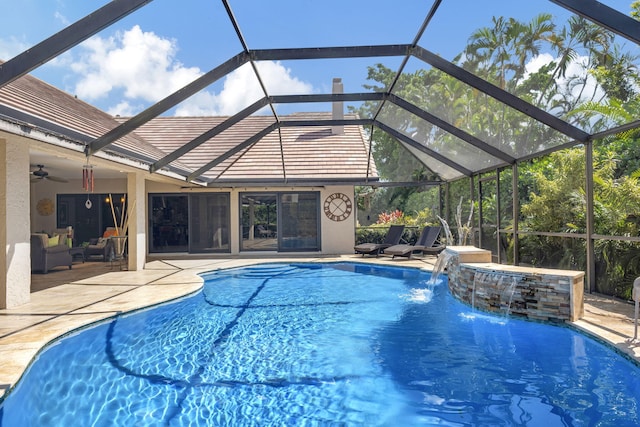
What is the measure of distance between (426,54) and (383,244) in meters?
8.23

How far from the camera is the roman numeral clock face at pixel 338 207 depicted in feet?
49.7

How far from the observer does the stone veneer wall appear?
571 centimetres

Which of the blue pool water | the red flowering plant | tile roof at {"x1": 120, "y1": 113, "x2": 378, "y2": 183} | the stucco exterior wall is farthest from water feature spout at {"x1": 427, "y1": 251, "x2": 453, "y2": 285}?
the stucco exterior wall

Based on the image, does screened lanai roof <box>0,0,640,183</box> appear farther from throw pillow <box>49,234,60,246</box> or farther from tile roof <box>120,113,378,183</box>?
tile roof <box>120,113,378,183</box>

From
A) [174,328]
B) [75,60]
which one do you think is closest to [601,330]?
[174,328]

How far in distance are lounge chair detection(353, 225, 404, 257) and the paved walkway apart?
2.56 m

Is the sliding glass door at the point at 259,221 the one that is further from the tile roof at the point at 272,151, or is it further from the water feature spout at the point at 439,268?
the water feature spout at the point at 439,268

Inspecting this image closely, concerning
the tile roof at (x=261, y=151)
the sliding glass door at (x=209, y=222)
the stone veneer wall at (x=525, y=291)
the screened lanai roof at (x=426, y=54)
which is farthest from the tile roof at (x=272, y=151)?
the stone veneer wall at (x=525, y=291)

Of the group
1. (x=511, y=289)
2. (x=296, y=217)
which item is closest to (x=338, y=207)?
(x=296, y=217)

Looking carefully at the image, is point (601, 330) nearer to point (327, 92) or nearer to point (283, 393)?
point (283, 393)

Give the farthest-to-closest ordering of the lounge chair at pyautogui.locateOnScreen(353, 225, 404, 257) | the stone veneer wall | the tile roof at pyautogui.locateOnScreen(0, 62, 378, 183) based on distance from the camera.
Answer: the lounge chair at pyautogui.locateOnScreen(353, 225, 404, 257)
the tile roof at pyautogui.locateOnScreen(0, 62, 378, 183)
the stone veneer wall

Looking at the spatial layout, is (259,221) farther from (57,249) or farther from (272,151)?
(57,249)

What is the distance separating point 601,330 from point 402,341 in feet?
7.86

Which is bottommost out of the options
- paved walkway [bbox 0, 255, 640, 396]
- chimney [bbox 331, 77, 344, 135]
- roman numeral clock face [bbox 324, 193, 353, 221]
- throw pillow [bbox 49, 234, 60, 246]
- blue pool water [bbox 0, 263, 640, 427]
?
blue pool water [bbox 0, 263, 640, 427]
